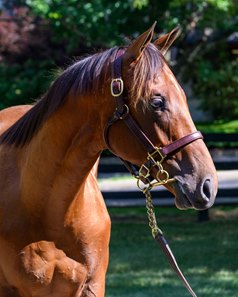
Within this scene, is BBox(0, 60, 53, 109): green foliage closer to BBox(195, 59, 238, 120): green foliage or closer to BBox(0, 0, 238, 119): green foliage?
BBox(0, 0, 238, 119): green foliage

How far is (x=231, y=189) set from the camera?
9.46m

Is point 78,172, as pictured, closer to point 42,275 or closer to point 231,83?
point 42,275

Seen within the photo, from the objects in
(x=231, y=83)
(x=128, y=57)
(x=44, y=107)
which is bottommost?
(x=231, y=83)

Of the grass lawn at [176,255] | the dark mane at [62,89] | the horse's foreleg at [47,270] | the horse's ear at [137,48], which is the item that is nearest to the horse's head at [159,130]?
the horse's ear at [137,48]

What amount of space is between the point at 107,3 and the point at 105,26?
1.02 ft

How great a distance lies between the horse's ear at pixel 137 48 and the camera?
9.17 ft

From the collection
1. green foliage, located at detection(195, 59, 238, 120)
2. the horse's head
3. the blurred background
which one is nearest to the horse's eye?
the horse's head

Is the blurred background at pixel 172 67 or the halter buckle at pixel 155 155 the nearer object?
the halter buckle at pixel 155 155

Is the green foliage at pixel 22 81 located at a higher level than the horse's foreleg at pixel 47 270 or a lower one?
lower

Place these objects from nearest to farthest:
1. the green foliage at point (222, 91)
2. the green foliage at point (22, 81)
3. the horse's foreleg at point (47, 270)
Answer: the horse's foreleg at point (47, 270) → the green foliage at point (22, 81) → the green foliage at point (222, 91)

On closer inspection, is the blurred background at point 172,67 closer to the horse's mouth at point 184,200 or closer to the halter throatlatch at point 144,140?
the halter throatlatch at point 144,140

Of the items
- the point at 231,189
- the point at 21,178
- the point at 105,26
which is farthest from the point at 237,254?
the point at 21,178

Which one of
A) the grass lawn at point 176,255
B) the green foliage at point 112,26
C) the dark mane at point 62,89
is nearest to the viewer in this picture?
the dark mane at point 62,89

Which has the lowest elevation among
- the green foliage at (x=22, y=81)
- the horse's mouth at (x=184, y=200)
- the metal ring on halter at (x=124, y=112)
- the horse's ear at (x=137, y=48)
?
the green foliage at (x=22, y=81)
